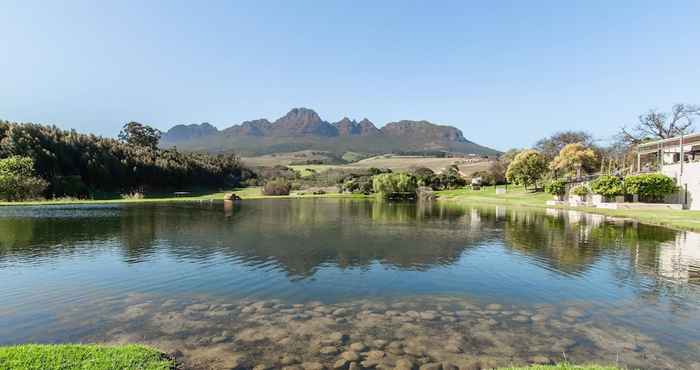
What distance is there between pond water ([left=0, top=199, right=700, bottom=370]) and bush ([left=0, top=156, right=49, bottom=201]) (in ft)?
172

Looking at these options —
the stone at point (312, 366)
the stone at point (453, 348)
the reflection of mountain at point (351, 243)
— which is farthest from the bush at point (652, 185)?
the stone at point (312, 366)

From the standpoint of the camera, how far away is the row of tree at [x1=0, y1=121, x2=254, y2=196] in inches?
3201

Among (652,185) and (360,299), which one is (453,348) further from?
(652,185)

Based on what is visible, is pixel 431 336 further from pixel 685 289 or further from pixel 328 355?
pixel 685 289

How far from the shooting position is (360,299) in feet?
47.6

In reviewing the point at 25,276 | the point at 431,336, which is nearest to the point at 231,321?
the point at 431,336

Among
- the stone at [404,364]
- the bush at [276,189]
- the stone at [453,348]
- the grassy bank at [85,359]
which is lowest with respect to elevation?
the stone at [453,348]

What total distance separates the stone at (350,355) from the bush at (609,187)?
193ft

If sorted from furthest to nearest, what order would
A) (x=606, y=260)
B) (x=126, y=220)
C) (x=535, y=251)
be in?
(x=126, y=220) < (x=535, y=251) < (x=606, y=260)

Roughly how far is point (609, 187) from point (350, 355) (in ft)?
198

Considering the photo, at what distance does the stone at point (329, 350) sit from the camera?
9.68 meters

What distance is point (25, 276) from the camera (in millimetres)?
16734

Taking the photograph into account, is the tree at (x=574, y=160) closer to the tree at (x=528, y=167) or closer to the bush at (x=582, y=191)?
the tree at (x=528, y=167)

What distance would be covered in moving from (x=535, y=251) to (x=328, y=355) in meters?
19.9
